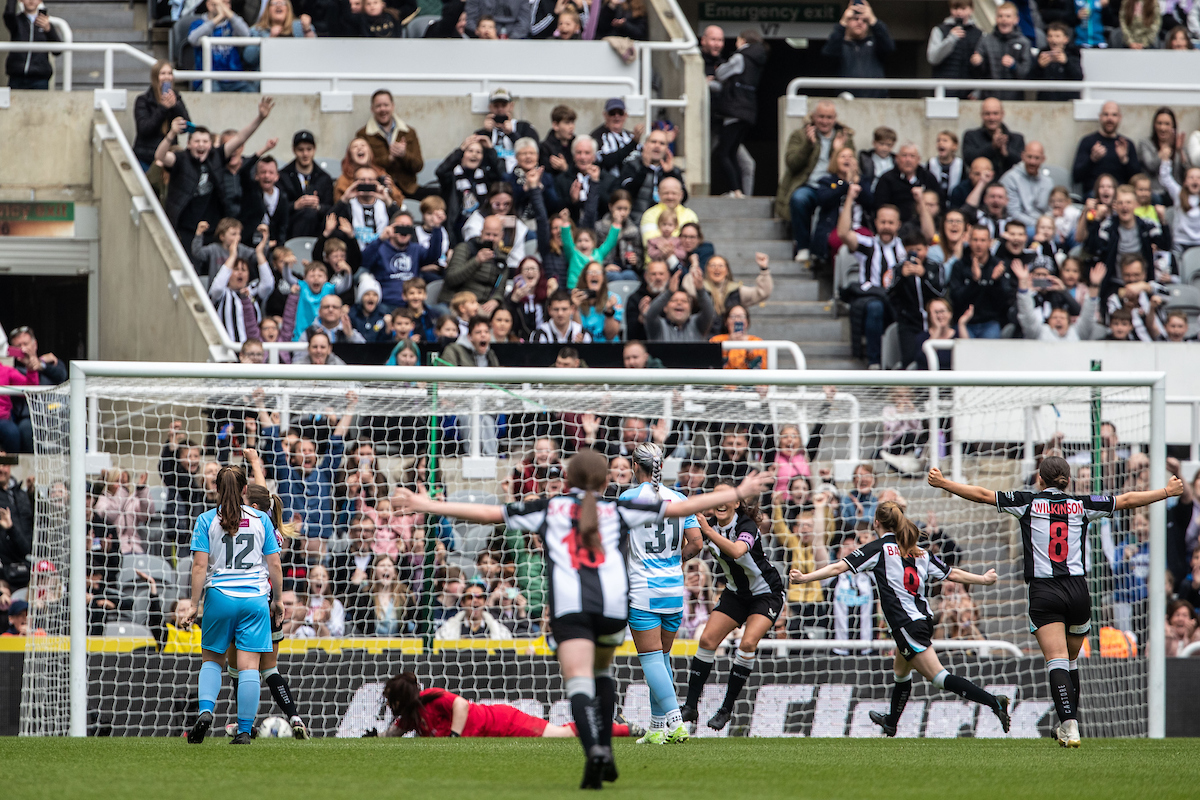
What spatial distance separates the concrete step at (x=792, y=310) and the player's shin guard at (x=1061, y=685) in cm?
728

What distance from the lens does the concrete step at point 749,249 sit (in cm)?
1752

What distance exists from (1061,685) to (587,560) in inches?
162

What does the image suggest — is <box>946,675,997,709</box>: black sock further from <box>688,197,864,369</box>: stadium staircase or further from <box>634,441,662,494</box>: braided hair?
<box>688,197,864,369</box>: stadium staircase

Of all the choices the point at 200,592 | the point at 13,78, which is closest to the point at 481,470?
the point at 200,592

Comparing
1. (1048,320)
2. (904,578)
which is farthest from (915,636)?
(1048,320)

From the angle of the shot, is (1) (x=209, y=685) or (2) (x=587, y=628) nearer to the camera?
(2) (x=587, y=628)

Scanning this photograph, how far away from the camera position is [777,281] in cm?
1720

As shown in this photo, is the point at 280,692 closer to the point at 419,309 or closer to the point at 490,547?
the point at 490,547

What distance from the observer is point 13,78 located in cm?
1752

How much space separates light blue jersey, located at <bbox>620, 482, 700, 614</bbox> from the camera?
9953 millimetres

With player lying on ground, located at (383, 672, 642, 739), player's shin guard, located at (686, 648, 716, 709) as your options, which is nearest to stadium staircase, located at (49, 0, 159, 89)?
player lying on ground, located at (383, 672, 642, 739)

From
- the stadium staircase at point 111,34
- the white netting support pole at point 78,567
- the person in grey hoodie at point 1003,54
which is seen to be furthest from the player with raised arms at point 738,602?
the stadium staircase at point 111,34

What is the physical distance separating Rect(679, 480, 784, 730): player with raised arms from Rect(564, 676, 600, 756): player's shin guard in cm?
390

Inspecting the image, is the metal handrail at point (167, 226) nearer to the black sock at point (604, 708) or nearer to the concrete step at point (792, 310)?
the concrete step at point (792, 310)
